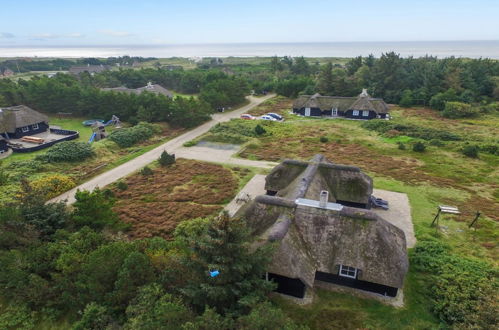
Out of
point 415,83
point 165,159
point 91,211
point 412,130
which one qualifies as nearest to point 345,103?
point 412,130

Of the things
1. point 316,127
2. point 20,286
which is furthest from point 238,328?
point 316,127

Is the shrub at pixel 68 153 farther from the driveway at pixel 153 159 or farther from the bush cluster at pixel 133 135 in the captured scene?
the driveway at pixel 153 159

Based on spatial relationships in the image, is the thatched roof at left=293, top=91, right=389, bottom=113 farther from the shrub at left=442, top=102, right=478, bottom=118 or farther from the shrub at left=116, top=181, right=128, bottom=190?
the shrub at left=116, top=181, right=128, bottom=190

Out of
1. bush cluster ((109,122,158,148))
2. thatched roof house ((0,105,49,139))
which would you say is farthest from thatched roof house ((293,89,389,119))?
thatched roof house ((0,105,49,139))

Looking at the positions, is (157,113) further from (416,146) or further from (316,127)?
(416,146)

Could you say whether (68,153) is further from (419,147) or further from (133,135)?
(419,147)
